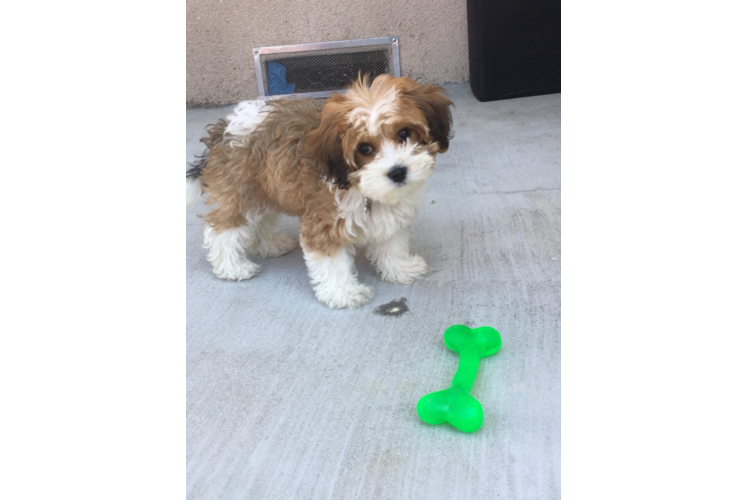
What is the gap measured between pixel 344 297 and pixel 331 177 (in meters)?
0.63

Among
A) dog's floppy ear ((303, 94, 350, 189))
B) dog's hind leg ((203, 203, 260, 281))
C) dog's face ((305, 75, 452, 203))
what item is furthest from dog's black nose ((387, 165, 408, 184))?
dog's hind leg ((203, 203, 260, 281))

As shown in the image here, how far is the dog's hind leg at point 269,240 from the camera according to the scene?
342cm

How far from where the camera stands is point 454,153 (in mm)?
4555

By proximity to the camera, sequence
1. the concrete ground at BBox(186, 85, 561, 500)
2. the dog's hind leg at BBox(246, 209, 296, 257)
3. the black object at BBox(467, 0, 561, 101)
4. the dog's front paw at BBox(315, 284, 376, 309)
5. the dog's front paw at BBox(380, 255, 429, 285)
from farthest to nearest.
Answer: the black object at BBox(467, 0, 561, 101) < the dog's hind leg at BBox(246, 209, 296, 257) < the dog's front paw at BBox(380, 255, 429, 285) < the dog's front paw at BBox(315, 284, 376, 309) < the concrete ground at BBox(186, 85, 561, 500)

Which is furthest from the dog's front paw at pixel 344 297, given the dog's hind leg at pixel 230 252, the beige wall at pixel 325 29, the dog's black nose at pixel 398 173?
the beige wall at pixel 325 29

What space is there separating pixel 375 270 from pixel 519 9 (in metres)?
2.89

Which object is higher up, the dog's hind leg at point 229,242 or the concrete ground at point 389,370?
the dog's hind leg at point 229,242

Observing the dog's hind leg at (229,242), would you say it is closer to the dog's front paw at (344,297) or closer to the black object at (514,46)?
the dog's front paw at (344,297)

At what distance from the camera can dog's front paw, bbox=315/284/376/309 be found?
2.98 metres

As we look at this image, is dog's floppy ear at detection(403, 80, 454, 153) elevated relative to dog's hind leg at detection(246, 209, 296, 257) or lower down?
elevated

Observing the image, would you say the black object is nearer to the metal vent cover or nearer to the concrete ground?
the metal vent cover

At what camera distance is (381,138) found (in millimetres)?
2523

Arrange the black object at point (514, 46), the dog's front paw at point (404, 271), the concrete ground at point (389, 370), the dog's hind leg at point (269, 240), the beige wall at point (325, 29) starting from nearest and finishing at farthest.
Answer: the concrete ground at point (389, 370) < the dog's front paw at point (404, 271) < the dog's hind leg at point (269, 240) < the black object at point (514, 46) < the beige wall at point (325, 29)
